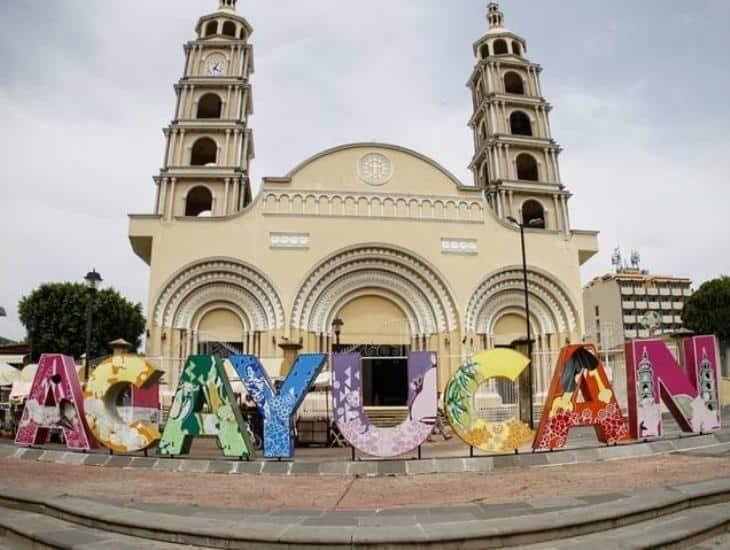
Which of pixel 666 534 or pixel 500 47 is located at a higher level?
pixel 500 47

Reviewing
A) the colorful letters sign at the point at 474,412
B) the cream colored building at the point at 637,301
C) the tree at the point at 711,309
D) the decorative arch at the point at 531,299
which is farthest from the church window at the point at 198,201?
the cream colored building at the point at 637,301

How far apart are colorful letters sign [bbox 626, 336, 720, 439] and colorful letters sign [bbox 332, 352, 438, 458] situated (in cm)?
459

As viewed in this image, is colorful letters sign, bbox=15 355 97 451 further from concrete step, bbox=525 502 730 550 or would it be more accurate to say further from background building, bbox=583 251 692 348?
background building, bbox=583 251 692 348

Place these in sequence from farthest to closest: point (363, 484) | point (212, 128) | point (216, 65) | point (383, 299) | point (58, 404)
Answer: point (216, 65) < point (212, 128) < point (383, 299) < point (58, 404) < point (363, 484)

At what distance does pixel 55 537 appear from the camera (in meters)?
5.98

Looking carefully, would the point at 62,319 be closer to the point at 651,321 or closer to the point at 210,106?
the point at 210,106

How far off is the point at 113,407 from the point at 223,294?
1438cm

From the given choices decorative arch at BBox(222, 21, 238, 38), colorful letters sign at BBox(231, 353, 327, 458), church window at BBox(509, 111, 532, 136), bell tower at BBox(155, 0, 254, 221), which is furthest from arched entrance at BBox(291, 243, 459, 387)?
decorative arch at BBox(222, 21, 238, 38)

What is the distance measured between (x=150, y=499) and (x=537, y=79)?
3354cm

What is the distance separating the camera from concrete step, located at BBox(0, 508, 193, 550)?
5730 millimetres

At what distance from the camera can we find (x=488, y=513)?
6617 mm

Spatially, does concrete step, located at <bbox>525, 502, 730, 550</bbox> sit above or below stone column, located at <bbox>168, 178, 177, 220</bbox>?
below

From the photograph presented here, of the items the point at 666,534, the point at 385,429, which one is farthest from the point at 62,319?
the point at 666,534

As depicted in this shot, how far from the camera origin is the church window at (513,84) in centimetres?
3453
